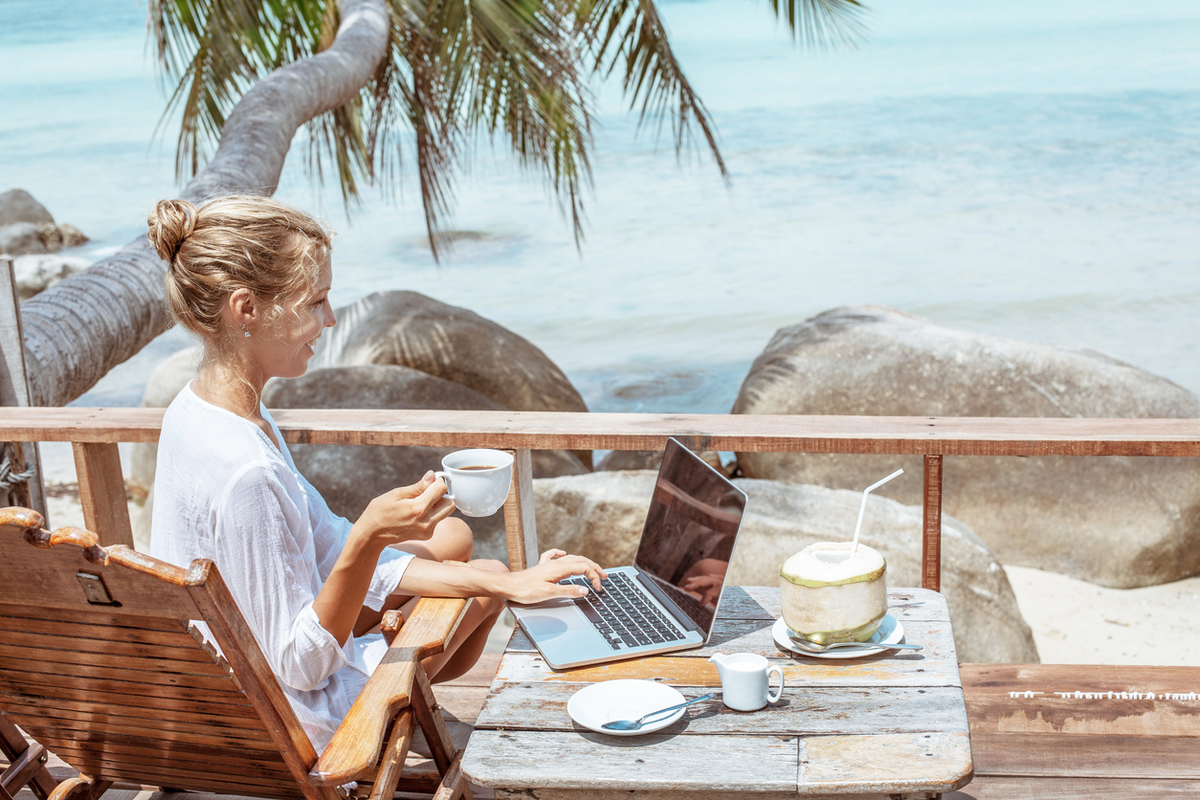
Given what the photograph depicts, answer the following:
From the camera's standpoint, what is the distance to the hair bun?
1815 mm

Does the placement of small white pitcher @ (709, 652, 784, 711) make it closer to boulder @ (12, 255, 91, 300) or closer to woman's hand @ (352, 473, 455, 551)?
woman's hand @ (352, 473, 455, 551)

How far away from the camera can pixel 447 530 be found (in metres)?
2.45

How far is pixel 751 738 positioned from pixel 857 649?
12.0 inches

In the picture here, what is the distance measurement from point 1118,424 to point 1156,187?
32636mm

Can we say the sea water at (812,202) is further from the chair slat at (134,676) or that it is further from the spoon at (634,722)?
the spoon at (634,722)

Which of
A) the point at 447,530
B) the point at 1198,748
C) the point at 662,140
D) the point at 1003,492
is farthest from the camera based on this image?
the point at 662,140

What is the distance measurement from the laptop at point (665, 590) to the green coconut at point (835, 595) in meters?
0.13

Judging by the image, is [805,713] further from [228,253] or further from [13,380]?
[13,380]

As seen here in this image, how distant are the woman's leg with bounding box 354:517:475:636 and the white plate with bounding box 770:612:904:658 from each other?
2.64ft

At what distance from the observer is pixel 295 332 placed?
188 cm

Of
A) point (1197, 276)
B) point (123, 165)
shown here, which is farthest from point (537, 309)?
point (123, 165)

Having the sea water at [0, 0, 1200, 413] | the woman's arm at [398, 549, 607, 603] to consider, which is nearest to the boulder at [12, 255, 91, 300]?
the sea water at [0, 0, 1200, 413]

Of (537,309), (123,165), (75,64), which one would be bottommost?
(537,309)

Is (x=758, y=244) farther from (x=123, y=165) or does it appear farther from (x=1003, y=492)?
(x=123, y=165)
